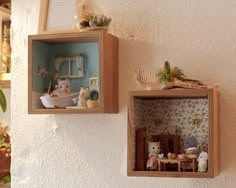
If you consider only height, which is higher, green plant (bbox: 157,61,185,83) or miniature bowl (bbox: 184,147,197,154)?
green plant (bbox: 157,61,185,83)

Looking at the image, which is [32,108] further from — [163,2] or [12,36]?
[163,2]

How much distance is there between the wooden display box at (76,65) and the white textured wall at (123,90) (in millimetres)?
78

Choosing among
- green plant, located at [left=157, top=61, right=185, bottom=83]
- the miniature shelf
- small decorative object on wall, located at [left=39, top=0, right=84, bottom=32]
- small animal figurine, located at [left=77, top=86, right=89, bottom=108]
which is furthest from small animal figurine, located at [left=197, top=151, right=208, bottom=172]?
small decorative object on wall, located at [left=39, top=0, right=84, bottom=32]

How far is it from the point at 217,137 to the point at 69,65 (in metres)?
0.58

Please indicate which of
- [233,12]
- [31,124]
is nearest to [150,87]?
[233,12]

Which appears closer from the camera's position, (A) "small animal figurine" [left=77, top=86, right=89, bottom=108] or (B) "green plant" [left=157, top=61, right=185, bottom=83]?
(B) "green plant" [left=157, top=61, right=185, bottom=83]

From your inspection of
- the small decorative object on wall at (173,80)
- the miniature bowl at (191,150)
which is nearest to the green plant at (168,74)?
the small decorative object on wall at (173,80)

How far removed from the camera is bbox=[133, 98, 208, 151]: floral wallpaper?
4.80 ft

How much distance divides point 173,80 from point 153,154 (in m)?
0.24

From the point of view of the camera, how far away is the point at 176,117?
1.50 meters

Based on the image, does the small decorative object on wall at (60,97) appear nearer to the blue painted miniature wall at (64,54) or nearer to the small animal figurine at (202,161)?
the blue painted miniature wall at (64,54)

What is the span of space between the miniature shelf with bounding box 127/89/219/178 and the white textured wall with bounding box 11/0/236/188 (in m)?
0.07

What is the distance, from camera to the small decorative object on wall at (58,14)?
5.22ft

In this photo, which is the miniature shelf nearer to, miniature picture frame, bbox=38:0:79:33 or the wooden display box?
the wooden display box
